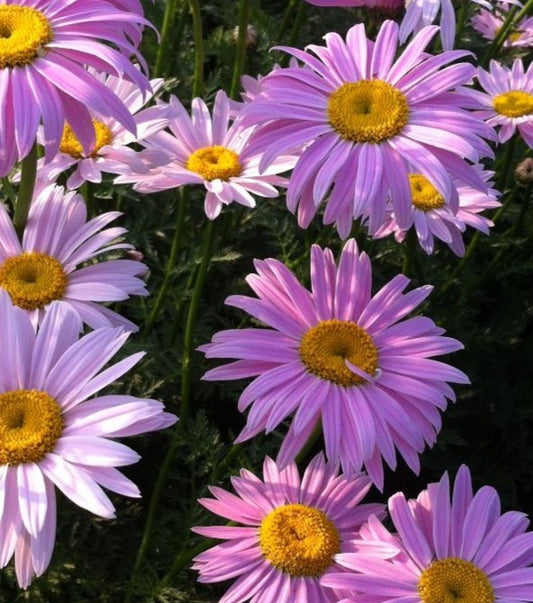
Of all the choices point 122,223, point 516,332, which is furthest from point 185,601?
point 516,332

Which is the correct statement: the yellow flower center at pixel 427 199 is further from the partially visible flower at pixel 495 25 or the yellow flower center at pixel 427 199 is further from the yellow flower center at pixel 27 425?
the partially visible flower at pixel 495 25

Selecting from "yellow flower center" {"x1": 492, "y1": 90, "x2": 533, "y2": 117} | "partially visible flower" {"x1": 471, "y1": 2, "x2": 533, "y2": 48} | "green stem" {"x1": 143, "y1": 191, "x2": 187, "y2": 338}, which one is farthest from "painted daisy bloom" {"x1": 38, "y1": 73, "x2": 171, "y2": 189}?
"partially visible flower" {"x1": 471, "y1": 2, "x2": 533, "y2": 48}

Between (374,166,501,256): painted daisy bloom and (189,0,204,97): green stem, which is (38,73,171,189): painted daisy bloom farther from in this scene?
(374,166,501,256): painted daisy bloom

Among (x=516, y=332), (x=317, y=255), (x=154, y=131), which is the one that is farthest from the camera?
(x=516, y=332)

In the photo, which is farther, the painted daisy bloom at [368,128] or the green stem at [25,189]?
the painted daisy bloom at [368,128]

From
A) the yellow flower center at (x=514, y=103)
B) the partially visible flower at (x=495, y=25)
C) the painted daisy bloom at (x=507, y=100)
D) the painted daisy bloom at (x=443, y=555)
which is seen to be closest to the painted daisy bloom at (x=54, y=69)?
the painted daisy bloom at (x=443, y=555)

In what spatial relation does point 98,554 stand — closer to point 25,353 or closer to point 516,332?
point 25,353
